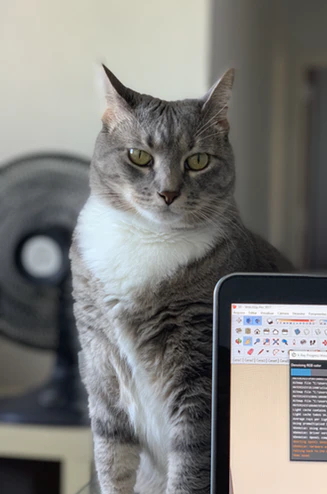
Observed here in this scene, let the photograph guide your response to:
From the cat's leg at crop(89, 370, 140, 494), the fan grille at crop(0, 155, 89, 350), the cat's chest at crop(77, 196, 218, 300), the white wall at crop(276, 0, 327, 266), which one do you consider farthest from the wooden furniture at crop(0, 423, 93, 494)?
the white wall at crop(276, 0, 327, 266)

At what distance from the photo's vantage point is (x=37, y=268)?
43.7 inches

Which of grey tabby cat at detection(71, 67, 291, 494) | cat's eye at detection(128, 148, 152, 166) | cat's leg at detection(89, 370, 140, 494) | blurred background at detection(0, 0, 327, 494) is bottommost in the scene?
cat's leg at detection(89, 370, 140, 494)

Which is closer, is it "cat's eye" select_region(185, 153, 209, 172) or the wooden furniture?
"cat's eye" select_region(185, 153, 209, 172)

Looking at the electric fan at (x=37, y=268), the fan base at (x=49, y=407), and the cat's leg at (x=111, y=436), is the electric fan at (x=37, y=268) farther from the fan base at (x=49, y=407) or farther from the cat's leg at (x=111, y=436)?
the cat's leg at (x=111, y=436)

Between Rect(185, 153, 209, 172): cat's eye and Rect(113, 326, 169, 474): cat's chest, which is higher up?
Rect(185, 153, 209, 172): cat's eye

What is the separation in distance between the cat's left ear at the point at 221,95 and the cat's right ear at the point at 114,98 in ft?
0.24

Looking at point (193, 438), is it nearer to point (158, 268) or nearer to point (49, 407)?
point (158, 268)

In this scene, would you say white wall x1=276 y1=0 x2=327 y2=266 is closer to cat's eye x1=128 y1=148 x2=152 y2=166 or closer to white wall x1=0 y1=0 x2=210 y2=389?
white wall x1=0 y1=0 x2=210 y2=389

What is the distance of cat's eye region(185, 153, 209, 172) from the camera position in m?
0.57

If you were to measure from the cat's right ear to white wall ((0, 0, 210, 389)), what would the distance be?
2.25 ft

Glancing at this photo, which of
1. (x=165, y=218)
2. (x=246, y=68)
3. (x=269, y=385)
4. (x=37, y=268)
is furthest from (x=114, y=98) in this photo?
(x=246, y=68)

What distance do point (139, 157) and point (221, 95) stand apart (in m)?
0.10

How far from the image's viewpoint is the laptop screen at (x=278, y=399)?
50 cm

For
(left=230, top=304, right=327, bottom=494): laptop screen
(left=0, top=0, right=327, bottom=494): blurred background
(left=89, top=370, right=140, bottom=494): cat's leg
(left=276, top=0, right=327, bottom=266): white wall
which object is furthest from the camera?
(left=276, top=0, right=327, bottom=266): white wall
